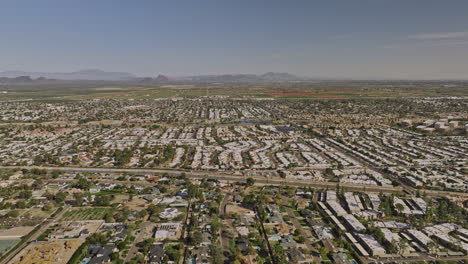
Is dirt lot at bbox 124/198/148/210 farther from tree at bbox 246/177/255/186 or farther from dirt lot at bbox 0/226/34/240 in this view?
tree at bbox 246/177/255/186

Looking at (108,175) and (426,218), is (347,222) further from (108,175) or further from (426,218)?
(108,175)

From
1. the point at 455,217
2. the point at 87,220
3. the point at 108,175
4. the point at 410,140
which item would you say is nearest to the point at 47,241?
the point at 87,220

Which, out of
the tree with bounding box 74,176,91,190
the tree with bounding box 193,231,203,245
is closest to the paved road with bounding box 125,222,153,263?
the tree with bounding box 193,231,203,245

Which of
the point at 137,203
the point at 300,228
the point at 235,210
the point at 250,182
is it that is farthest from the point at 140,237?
the point at 250,182

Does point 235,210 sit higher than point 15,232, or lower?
higher

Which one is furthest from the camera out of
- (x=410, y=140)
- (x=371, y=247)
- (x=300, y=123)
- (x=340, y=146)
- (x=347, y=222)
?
(x=300, y=123)

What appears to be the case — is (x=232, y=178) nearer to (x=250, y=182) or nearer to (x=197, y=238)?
(x=250, y=182)

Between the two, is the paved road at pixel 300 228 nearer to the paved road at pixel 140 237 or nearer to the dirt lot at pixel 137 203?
the paved road at pixel 140 237
